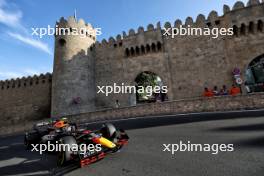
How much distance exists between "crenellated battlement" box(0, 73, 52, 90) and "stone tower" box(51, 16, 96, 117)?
4.54 metres

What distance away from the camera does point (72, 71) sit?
66.8 ft

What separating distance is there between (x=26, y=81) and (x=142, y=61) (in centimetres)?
1649

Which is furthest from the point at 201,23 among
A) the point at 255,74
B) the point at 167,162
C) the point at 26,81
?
the point at 26,81

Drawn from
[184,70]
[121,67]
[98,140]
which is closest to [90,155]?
[98,140]

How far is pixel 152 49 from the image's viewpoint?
20.3 meters

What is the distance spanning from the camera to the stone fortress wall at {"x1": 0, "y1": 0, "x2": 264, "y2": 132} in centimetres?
1733

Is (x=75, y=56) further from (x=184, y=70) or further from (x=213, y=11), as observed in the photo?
(x=213, y=11)

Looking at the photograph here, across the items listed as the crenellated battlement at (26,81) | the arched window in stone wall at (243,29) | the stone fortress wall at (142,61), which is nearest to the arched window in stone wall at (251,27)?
the stone fortress wall at (142,61)

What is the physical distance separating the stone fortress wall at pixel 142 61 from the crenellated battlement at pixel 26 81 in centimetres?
15

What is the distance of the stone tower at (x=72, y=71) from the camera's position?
64.3 feet

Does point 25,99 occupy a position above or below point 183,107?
above

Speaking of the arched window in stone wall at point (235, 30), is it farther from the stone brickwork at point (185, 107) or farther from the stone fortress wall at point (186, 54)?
the stone brickwork at point (185, 107)

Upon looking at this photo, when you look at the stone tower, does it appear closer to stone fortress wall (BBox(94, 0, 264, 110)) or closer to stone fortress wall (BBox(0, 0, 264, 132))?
stone fortress wall (BBox(0, 0, 264, 132))

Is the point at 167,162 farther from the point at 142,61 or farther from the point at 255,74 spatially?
the point at 142,61
